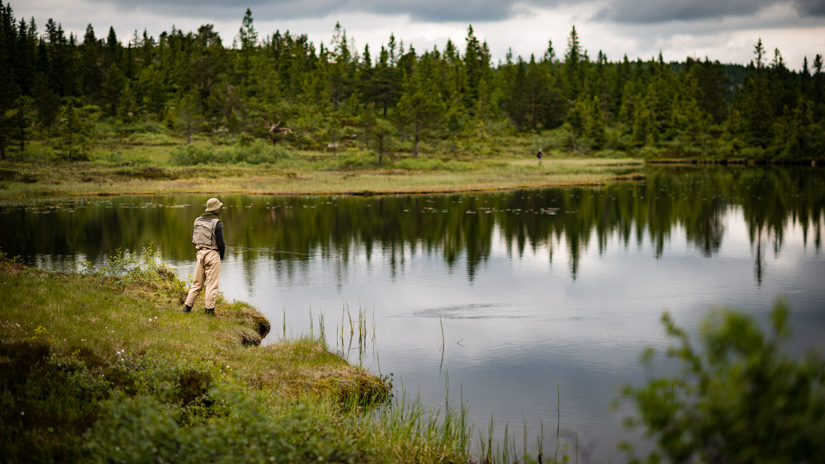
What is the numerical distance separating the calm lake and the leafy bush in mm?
7348

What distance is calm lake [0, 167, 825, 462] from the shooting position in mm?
15430

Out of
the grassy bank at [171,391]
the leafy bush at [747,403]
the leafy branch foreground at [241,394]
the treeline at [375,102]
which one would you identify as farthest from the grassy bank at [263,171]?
the leafy bush at [747,403]

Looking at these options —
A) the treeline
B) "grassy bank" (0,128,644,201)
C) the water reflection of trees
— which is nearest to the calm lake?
the water reflection of trees

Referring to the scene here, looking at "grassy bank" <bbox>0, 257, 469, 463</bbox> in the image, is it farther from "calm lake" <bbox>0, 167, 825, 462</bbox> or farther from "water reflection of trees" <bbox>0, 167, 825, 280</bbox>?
"water reflection of trees" <bbox>0, 167, 825, 280</bbox>

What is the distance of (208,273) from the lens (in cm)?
1667

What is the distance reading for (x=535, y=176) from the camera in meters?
82.8

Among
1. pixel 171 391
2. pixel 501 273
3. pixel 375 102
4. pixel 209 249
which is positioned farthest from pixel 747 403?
pixel 375 102

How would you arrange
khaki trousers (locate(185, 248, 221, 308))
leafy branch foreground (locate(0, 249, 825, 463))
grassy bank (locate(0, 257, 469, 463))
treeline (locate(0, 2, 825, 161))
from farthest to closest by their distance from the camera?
treeline (locate(0, 2, 825, 161)) < khaki trousers (locate(185, 248, 221, 308)) < grassy bank (locate(0, 257, 469, 463)) < leafy branch foreground (locate(0, 249, 825, 463))

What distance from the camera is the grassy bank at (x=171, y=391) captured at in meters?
6.68

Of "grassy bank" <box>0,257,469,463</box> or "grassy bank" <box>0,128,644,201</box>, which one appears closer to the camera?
"grassy bank" <box>0,257,469,463</box>

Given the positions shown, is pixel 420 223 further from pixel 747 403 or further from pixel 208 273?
pixel 747 403

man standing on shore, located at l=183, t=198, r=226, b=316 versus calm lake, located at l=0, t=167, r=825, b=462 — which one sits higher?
man standing on shore, located at l=183, t=198, r=226, b=316

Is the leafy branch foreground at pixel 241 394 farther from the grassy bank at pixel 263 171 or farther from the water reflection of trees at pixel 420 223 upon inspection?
the grassy bank at pixel 263 171

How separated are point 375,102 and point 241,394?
13872 centimetres
